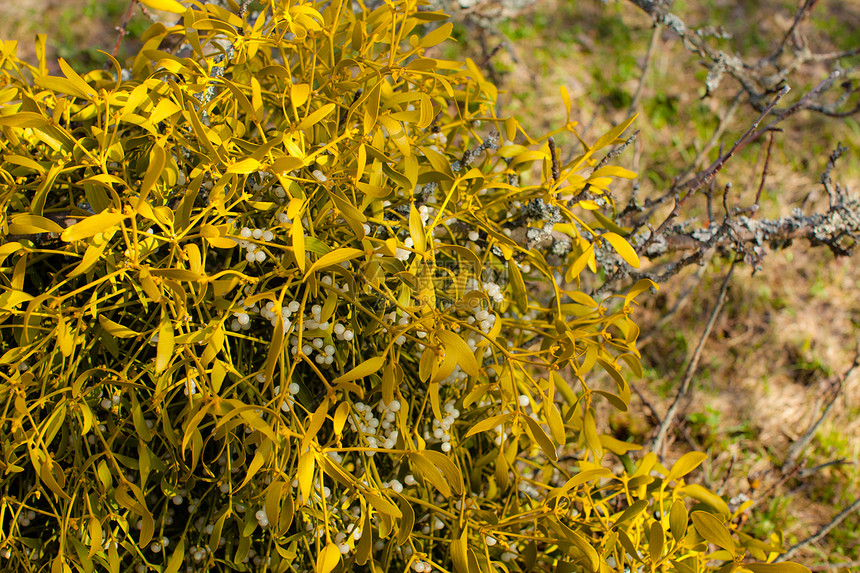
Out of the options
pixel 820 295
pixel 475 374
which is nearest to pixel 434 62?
pixel 475 374

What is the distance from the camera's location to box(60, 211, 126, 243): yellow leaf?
595 millimetres

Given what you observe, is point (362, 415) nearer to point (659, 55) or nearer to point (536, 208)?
point (536, 208)

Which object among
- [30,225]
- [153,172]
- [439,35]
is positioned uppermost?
[439,35]

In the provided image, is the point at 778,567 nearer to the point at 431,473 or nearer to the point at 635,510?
the point at 635,510

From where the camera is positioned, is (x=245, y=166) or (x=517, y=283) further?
(x=517, y=283)

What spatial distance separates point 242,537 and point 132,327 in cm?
31

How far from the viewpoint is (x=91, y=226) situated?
0.62 m

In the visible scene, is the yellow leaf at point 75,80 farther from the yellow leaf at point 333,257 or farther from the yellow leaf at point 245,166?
the yellow leaf at point 333,257

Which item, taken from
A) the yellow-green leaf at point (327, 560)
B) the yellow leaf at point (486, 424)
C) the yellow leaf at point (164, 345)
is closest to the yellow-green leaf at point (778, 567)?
the yellow leaf at point (486, 424)

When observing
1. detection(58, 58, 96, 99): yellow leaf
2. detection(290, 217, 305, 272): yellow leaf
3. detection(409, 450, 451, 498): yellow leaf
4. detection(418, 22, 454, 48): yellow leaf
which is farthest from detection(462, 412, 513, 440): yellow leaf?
detection(58, 58, 96, 99): yellow leaf

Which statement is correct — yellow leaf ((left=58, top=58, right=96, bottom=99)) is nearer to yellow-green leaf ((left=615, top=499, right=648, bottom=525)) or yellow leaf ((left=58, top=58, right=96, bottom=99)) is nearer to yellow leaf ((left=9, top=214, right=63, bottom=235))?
yellow leaf ((left=9, top=214, right=63, bottom=235))

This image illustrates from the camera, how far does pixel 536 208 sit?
0.98m

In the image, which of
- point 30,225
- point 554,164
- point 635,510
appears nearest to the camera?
point 30,225

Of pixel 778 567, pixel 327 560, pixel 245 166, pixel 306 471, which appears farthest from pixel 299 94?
pixel 778 567
